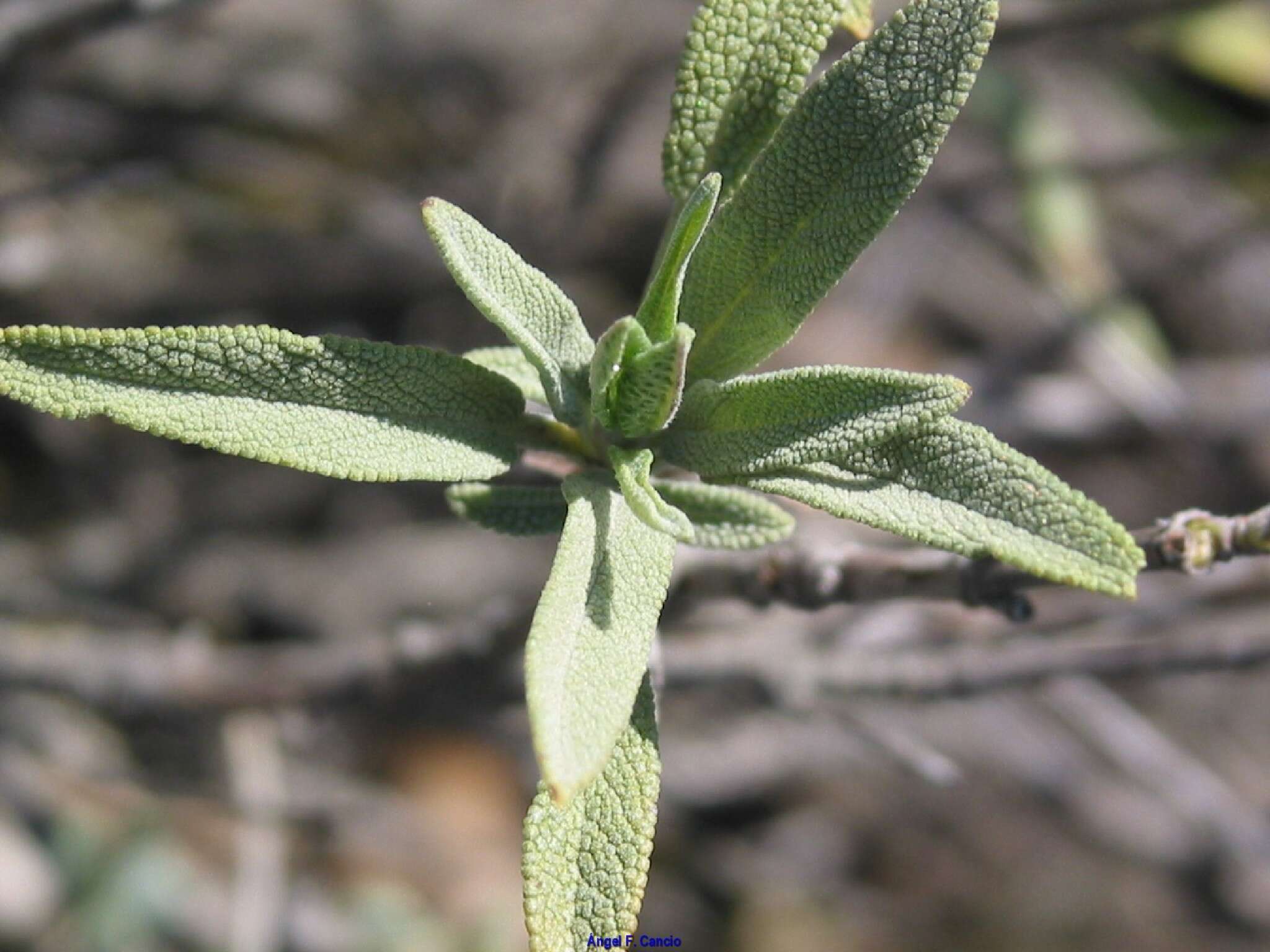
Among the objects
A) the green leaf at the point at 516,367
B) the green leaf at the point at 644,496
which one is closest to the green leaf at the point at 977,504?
the green leaf at the point at 644,496

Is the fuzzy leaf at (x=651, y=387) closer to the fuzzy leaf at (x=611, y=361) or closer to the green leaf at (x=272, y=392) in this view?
the fuzzy leaf at (x=611, y=361)

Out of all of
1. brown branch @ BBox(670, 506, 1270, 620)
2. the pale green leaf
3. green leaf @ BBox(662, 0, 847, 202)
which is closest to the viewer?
brown branch @ BBox(670, 506, 1270, 620)

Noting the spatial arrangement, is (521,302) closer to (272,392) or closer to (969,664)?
(272,392)

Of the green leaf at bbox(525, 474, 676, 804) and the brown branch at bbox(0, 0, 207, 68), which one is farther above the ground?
the brown branch at bbox(0, 0, 207, 68)

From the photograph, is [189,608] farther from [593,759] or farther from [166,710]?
[593,759]

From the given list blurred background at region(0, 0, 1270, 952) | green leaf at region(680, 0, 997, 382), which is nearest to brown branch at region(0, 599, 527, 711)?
blurred background at region(0, 0, 1270, 952)

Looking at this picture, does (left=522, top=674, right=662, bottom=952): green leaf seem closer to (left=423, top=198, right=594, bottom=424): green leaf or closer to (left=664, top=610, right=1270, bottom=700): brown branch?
(left=423, top=198, right=594, bottom=424): green leaf

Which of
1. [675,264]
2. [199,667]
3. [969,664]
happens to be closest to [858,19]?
[675,264]
